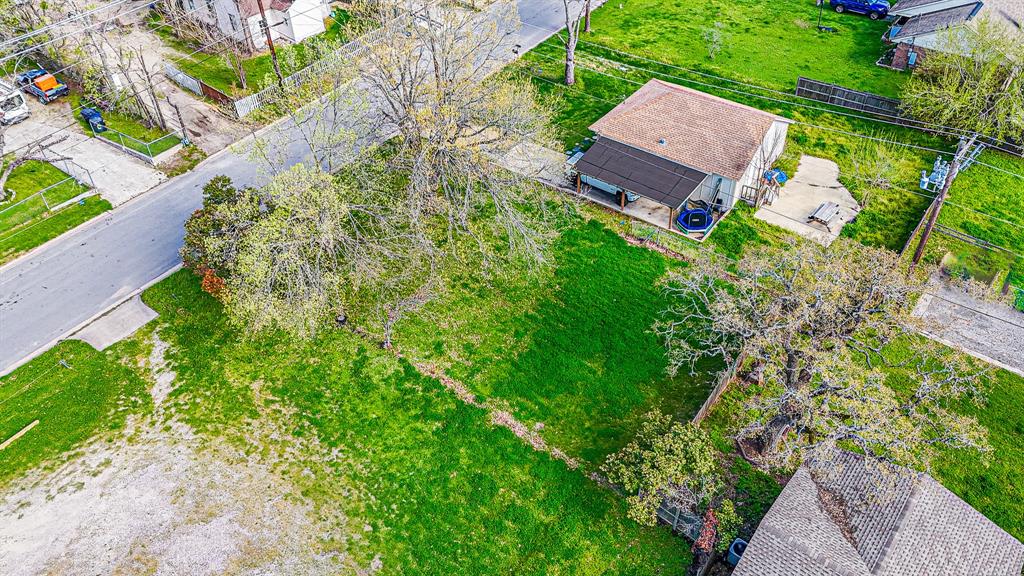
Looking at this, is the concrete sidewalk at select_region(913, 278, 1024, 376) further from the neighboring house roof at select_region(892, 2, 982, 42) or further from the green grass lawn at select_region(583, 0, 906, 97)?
the neighboring house roof at select_region(892, 2, 982, 42)

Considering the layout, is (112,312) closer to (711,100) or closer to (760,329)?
(760,329)

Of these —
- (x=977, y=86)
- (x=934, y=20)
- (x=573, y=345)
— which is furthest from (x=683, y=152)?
(x=934, y=20)

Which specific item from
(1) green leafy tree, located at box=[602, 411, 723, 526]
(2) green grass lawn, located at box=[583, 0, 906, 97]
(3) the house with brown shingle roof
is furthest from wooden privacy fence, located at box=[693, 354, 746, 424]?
(2) green grass lawn, located at box=[583, 0, 906, 97]

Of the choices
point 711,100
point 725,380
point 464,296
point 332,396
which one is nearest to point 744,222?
point 711,100

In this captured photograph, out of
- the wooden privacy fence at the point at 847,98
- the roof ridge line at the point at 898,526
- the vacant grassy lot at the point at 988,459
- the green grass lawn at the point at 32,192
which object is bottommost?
the vacant grassy lot at the point at 988,459

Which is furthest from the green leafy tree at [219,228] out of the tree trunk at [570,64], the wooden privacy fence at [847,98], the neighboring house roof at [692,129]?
the wooden privacy fence at [847,98]

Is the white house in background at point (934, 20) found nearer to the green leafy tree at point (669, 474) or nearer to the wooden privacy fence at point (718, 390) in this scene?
the wooden privacy fence at point (718, 390)
